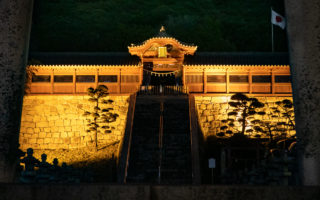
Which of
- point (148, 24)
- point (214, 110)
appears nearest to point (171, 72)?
point (214, 110)

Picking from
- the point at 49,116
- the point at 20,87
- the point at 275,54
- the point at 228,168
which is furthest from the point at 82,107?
the point at 20,87

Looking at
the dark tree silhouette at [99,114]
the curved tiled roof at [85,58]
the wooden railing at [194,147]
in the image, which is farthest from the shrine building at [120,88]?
the wooden railing at [194,147]

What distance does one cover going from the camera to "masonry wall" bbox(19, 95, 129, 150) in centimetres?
2114

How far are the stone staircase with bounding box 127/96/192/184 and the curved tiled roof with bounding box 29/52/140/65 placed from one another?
13.6 ft

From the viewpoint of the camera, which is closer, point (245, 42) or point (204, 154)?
point (204, 154)

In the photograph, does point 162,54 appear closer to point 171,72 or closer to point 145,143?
point 171,72

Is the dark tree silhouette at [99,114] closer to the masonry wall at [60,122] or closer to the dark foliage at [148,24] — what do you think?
the masonry wall at [60,122]

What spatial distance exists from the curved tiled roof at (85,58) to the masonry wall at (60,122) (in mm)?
2470

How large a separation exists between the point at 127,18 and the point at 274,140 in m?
26.6

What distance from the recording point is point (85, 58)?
2422cm

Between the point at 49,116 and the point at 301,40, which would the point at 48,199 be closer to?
the point at 301,40

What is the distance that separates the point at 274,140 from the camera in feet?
65.9

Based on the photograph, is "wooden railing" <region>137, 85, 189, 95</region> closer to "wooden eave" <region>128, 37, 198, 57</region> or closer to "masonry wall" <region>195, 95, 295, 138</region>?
"masonry wall" <region>195, 95, 295, 138</region>

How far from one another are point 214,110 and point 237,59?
13.4 feet
